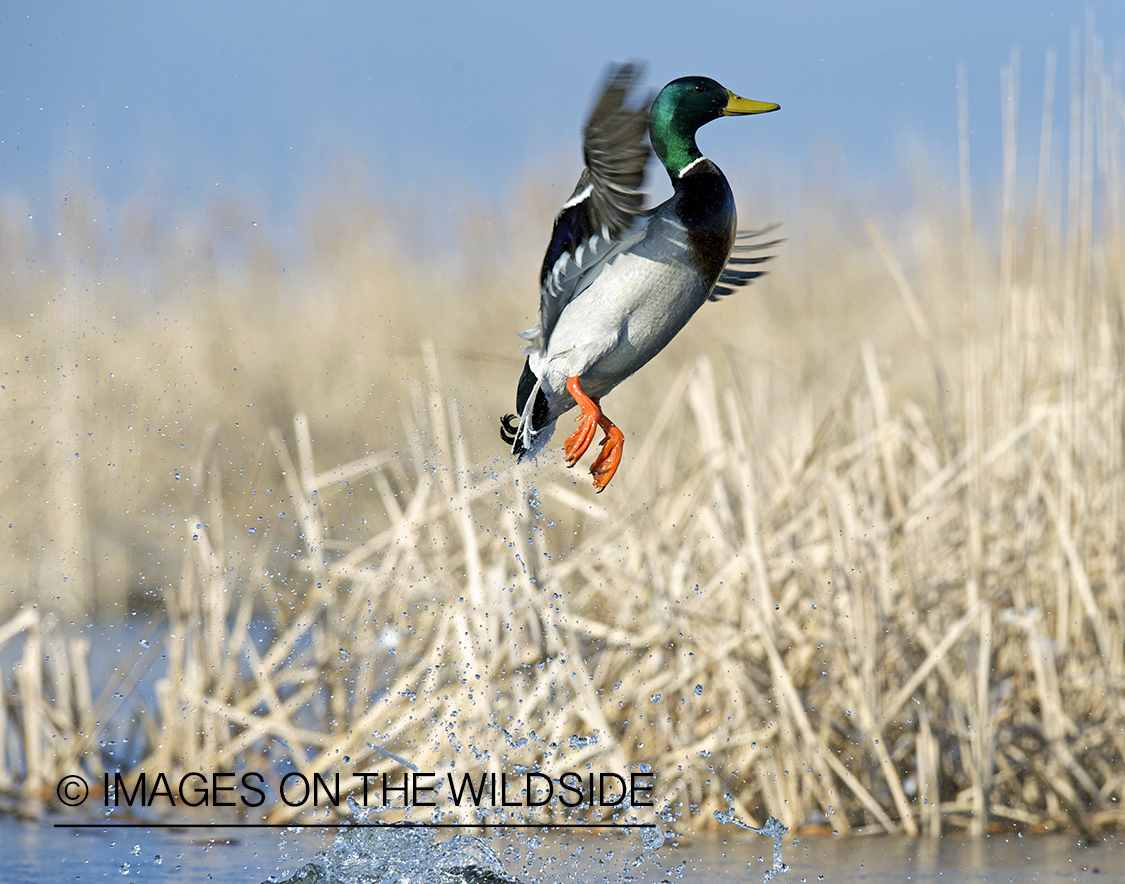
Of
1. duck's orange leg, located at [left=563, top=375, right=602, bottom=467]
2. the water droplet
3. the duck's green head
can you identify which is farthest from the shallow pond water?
the duck's green head

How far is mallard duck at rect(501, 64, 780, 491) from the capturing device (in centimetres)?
174

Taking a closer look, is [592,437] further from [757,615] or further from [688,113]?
[757,615]

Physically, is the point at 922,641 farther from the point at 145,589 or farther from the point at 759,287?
the point at 145,589

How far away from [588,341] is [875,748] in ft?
7.58

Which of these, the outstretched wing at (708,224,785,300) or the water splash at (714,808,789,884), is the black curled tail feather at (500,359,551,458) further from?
the water splash at (714,808,789,884)

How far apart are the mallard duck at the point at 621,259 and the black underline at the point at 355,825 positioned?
6.32ft

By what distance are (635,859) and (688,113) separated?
7.48ft

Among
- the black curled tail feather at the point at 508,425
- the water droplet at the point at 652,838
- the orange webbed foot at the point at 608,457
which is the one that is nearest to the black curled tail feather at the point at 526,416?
the black curled tail feather at the point at 508,425

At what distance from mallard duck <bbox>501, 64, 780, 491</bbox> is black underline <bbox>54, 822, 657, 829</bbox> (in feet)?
6.32

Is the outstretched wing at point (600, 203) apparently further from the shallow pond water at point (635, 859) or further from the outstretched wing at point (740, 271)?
the shallow pond water at point (635, 859)

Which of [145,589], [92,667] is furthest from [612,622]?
[145,589]

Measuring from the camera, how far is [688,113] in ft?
6.42

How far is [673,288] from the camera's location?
183 centimetres

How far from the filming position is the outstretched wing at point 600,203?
1645mm
